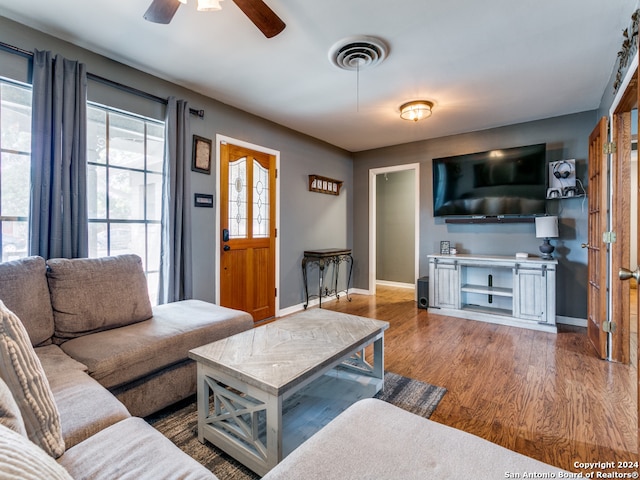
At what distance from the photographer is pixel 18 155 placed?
2.26m

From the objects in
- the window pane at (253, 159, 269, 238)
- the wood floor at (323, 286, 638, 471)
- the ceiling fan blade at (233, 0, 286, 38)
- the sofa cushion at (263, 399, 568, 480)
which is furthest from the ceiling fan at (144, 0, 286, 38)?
the wood floor at (323, 286, 638, 471)

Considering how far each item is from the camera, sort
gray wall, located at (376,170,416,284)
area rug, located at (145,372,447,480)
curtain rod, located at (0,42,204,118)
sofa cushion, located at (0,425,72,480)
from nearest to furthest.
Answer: sofa cushion, located at (0,425,72,480) → area rug, located at (145,372,447,480) → curtain rod, located at (0,42,204,118) → gray wall, located at (376,170,416,284)

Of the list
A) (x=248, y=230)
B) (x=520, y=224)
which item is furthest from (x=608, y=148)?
(x=248, y=230)

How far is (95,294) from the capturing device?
83.3 inches

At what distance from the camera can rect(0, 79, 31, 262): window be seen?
7.24 feet

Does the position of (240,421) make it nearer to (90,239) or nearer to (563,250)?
(90,239)

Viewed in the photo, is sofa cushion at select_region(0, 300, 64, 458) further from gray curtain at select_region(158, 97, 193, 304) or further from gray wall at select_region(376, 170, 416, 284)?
gray wall at select_region(376, 170, 416, 284)

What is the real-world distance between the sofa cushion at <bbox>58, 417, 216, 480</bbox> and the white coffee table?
0.46 meters

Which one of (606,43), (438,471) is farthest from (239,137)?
(438,471)

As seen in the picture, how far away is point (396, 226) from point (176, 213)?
4.44 metres

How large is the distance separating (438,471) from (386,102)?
3.37 metres

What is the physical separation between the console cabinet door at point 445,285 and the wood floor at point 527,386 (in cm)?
44

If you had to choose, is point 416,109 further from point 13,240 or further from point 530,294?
point 13,240

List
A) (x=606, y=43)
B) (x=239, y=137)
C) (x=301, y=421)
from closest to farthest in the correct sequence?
(x=301, y=421) → (x=606, y=43) → (x=239, y=137)
